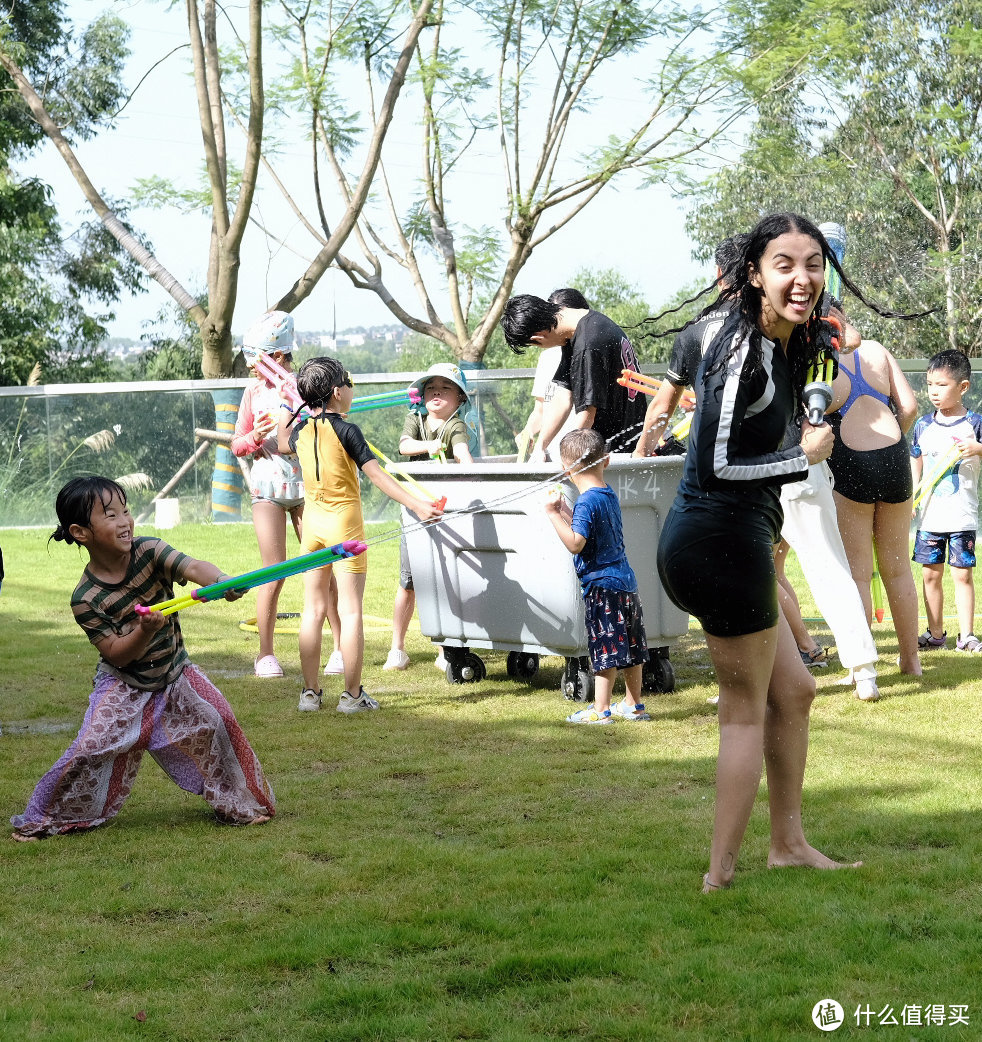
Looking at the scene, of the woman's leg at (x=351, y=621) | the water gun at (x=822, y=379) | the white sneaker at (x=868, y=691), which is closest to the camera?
the water gun at (x=822, y=379)

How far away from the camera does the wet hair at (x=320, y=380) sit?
245 inches

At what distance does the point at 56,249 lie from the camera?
3412 cm

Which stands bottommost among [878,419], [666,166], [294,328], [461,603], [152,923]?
[152,923]

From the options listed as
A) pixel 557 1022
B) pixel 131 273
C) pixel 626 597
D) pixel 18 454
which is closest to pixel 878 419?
pixel 626 597

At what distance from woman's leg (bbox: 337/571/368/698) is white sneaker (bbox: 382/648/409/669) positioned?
1.23 metres

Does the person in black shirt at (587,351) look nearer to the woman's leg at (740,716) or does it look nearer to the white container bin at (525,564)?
the white container bin at (525,564)

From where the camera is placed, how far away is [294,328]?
24.7ft

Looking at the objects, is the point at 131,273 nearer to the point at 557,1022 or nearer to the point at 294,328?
the point at 294,328

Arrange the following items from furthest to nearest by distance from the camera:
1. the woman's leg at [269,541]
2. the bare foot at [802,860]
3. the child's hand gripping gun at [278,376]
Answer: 1. the woman's leg at [269,541]
2. the child's hand gripping gun at [278,376]
3. the bare foot at [802,860]

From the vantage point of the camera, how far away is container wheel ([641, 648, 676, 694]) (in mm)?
6699

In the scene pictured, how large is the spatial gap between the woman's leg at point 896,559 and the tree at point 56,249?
21177 millimetres

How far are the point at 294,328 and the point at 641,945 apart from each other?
4.98m

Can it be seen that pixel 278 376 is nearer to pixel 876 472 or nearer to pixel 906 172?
pixel 876 472

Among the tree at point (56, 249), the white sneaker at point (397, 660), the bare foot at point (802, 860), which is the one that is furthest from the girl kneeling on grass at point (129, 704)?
the tree at point (56, 249)
